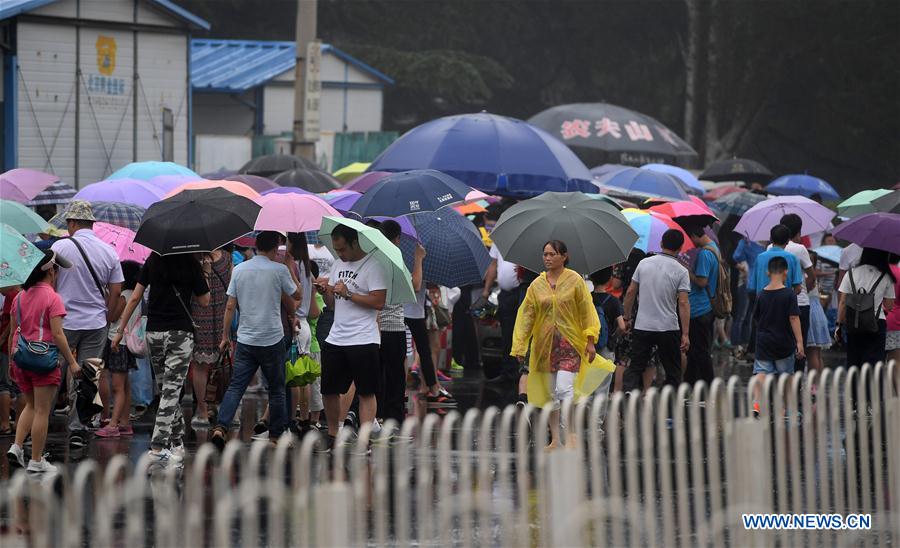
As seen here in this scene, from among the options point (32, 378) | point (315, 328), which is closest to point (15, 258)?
point (32, 378)

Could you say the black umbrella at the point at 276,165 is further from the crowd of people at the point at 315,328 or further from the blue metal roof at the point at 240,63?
the blue metal roof at the point at 240,63

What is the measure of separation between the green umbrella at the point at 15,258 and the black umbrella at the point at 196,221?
0.72 meters

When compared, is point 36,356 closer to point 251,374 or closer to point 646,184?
point 251,374

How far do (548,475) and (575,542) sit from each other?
0.92 feet

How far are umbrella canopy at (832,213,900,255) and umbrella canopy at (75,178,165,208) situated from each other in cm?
640

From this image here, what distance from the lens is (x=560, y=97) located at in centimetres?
4788

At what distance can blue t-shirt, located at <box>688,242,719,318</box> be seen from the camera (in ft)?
40.7

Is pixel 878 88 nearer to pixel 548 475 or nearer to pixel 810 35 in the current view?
pixel 810 35

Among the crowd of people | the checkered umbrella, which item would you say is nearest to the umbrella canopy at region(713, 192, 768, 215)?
the crowd of people

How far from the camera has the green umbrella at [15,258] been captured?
8.99 metres

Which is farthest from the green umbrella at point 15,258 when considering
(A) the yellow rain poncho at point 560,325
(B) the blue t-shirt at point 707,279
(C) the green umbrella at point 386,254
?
(B) the blue t-shirt at point 707,279

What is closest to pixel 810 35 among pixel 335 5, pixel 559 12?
pixel 559 12

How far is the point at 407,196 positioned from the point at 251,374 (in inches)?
89.7

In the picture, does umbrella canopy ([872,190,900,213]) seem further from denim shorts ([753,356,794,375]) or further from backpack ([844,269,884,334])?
denim shorts ([753,356,794,375])
